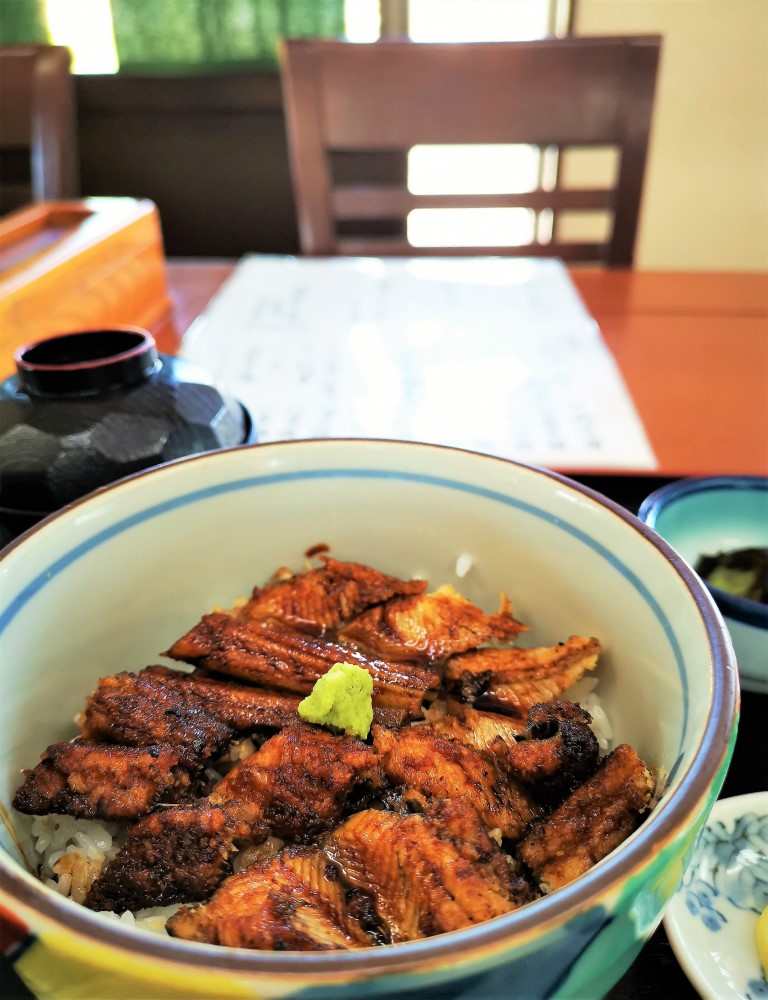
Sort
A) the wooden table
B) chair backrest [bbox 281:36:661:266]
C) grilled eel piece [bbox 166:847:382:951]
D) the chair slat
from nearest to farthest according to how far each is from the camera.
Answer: grilled eel piece [bbox 166:847:382:951]
the wooden table
chair backrest [bbox 281:36:661:266]
the chair slat

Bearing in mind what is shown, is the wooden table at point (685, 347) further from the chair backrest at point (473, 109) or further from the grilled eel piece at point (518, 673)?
the grilled eel piece at point (518, 673)

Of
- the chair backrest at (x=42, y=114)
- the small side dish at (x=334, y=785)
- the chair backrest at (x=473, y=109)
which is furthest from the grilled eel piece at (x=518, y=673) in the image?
the chair backrest at (x=42, y=114)

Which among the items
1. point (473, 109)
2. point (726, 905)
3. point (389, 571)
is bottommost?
point (726, 905)

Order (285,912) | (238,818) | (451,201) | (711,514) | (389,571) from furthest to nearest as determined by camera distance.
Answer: (451,201), (711,514), (389,571), (238,818), (285,912)

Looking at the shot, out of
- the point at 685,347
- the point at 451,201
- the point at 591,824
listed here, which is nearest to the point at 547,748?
the point at 591,824

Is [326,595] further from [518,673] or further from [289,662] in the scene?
[518,673]

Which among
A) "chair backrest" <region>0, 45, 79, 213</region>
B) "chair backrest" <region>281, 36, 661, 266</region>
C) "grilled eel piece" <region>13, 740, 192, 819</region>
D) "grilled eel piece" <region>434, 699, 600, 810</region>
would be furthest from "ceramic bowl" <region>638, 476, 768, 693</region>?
"chair backrest" <region>0, 45, 79, 213</region>

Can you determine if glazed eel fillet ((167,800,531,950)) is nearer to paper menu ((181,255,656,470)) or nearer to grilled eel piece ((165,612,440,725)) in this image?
grilled eel piece ((165,612,440,725))
